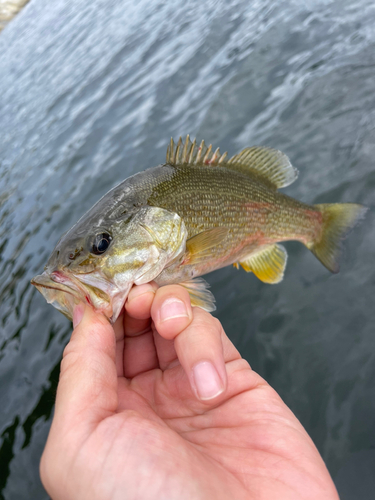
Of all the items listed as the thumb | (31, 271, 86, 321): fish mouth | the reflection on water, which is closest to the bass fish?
(31, 271, 86, 321): fish mouth

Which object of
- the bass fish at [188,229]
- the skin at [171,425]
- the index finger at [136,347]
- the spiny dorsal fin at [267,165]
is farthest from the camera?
the spiny dorsal fin at [267,165]

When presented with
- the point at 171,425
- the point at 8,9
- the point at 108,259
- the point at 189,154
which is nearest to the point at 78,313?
the point at 108,259

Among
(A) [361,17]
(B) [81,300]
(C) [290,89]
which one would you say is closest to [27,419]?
(B) [81,300]

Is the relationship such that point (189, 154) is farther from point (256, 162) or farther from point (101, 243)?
point (101, 243)

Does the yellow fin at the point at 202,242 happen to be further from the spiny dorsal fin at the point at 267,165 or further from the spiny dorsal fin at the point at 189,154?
the spiny dorsal fin at the point at 267,165

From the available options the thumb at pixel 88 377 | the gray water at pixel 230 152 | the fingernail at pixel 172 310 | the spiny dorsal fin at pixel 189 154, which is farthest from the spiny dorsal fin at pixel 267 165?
the thumb at pixel 88 377

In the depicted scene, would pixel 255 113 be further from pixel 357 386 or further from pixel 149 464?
pixel 149 464
